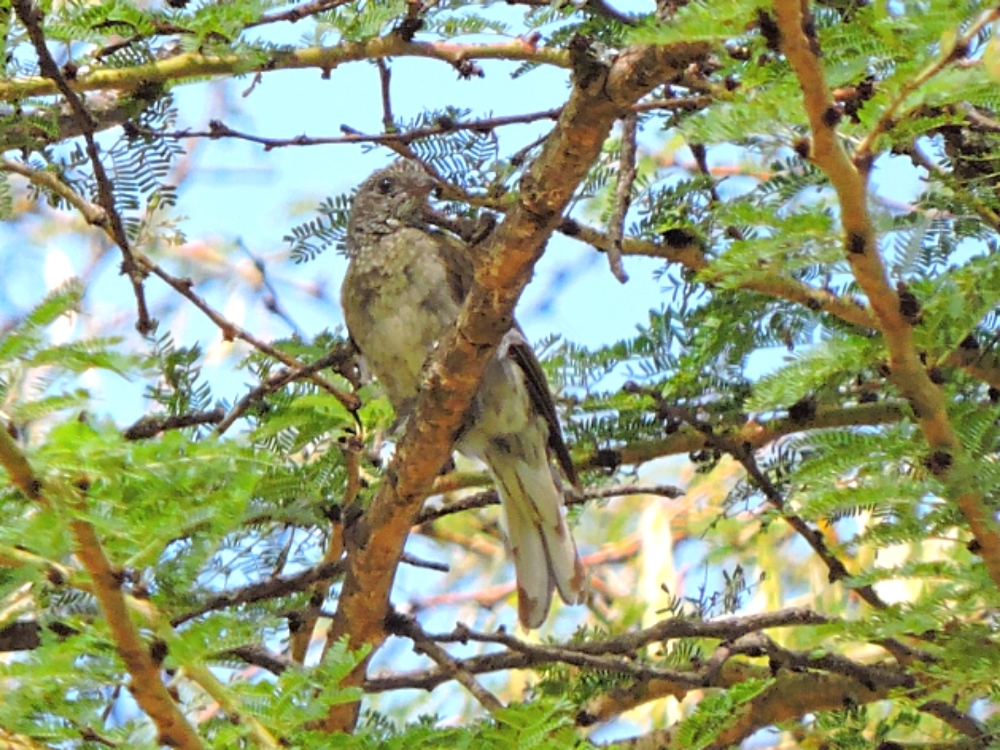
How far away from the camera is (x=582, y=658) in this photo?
285 cm

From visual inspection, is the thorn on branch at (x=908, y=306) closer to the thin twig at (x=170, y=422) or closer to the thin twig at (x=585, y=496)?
the thin twig at (x=585, y=496)

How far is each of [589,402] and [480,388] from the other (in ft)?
1.92

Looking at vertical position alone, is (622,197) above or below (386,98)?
below

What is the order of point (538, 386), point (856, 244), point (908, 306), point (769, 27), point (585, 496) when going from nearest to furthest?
point (769, 27), point (856, 244), point (908, 306), point (585, 496), point (538, 386)

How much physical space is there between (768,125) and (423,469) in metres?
1.15

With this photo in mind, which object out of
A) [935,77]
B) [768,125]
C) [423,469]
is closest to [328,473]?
[423,469]

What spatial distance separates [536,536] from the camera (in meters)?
3.91

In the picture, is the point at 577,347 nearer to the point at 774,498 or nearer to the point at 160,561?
the point at 774,498

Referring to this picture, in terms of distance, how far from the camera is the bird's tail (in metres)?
3.84

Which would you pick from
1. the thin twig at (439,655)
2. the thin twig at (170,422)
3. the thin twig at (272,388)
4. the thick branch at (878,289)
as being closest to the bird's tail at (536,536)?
the thin twig at (439,655)

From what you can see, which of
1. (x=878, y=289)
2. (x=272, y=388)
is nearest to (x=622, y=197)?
(x=878, y=289)

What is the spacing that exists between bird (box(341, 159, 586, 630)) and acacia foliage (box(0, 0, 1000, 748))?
203mm

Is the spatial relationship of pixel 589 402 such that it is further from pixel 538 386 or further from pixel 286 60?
pixel 286 60

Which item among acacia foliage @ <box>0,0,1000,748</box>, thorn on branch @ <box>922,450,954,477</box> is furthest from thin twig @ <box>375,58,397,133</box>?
A: thorn on branch @ <box>922,450,954,477</box>
